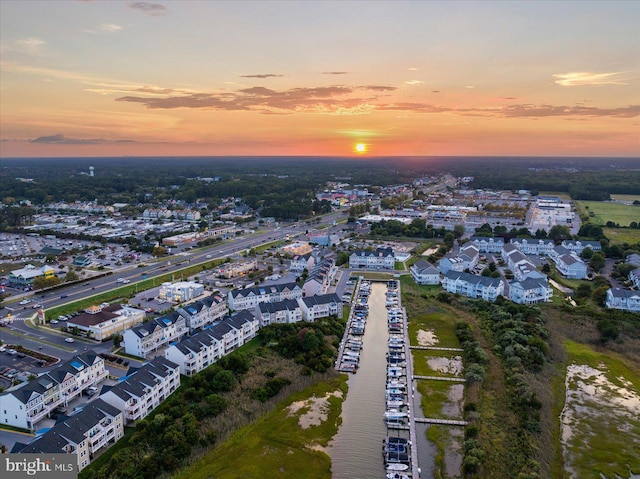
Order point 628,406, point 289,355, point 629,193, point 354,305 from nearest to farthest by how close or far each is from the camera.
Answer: point 628,406 → point 289,355 → point 354,305 → point 629,193

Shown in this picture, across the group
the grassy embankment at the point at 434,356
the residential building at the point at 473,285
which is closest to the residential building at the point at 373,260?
the grassy embankment at the point at 434,356

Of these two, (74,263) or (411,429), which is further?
(74,263)

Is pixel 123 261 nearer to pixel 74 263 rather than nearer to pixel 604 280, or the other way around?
pixel 74 263

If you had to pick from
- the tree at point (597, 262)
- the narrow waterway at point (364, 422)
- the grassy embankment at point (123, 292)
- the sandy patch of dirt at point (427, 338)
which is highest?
the tree at point (597, 262)

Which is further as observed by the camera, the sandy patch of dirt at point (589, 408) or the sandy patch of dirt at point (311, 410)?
the sandy patch of dirt at point (311, 410)

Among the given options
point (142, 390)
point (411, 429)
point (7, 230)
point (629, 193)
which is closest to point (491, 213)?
point (629, 193)

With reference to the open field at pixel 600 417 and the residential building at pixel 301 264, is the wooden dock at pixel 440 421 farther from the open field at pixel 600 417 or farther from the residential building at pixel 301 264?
the residential building at pixel 301 264

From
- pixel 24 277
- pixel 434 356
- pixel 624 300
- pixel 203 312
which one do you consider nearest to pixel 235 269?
pixel 203 312

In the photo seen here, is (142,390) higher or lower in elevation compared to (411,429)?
higher
